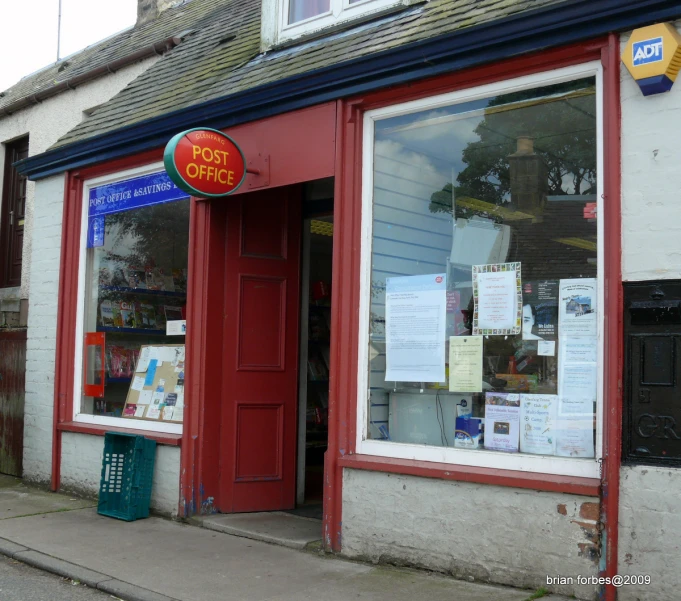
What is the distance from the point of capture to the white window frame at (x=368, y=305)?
5.02 meters

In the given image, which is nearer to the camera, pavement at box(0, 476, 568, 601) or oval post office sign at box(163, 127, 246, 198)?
pavement at box(0, 476, 568, 601)

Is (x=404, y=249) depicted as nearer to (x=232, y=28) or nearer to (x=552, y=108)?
(x=552, y=108)

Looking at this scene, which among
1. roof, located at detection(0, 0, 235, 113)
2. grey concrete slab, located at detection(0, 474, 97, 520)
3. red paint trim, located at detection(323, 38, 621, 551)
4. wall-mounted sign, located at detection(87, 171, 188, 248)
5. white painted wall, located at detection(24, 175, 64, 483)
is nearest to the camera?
red paint trim, located at detection(323, 38, 621, 551)

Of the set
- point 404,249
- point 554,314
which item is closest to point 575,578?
point 554,314

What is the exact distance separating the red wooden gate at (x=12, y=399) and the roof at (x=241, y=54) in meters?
2.53

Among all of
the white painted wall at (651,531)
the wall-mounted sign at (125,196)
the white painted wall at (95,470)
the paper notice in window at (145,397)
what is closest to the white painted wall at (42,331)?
the white painted wall at (95,470)

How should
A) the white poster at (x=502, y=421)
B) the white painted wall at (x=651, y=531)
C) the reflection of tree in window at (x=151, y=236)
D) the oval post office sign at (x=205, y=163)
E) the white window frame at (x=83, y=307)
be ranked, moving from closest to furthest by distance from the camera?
the white painted wall at (x=651, y=531) < the white poster at (x=502, y=421) < the oval post office sign at (x=205, y=163) < the reflection of tree in window at (x=151, y=236) < the white window frame at (x=83, y=307)

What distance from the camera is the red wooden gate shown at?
9.57 meters

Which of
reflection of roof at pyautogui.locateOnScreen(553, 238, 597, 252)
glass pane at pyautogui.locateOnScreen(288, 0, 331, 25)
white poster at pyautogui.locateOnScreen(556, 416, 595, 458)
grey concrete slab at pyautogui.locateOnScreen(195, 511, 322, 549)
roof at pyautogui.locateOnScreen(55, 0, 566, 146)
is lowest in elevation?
grey concrete slab at pyautogui.locateOnScreen(195, 511, 322, 549)

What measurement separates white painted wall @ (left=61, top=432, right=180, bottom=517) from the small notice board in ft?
1.28

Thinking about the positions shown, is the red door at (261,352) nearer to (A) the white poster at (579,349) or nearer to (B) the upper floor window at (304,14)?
(B) the upper floor window at (304,14)

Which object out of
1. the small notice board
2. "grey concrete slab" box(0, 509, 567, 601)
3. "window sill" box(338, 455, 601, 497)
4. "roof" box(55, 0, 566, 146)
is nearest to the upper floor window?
"roof" box(55, 0, 566, 146)

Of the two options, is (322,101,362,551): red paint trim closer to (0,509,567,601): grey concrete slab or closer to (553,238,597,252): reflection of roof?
(0,509,567,601): grey concrete slab

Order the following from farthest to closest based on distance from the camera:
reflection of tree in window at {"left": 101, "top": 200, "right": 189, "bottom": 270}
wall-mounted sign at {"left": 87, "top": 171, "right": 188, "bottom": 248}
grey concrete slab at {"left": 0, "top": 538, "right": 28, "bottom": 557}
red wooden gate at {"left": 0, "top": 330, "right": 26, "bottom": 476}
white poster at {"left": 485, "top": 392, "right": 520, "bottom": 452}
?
red wooden gate at {"left": 0, "top": 330, "right": 26, "bottom": 476} → wall-mounted sign at {"left": 87, "top": 171, "right": 188, "bottom": 248} → reflection of tree in window at {"left": 101, "top": 200, "right": 189, "bottom": 270} → grey concrete slab at {"left": 0, "top": 538, "right": 28, "bottom": 557} → white poster at {"left": 485, "top": 392, "right": 520, "bottom": 452}
